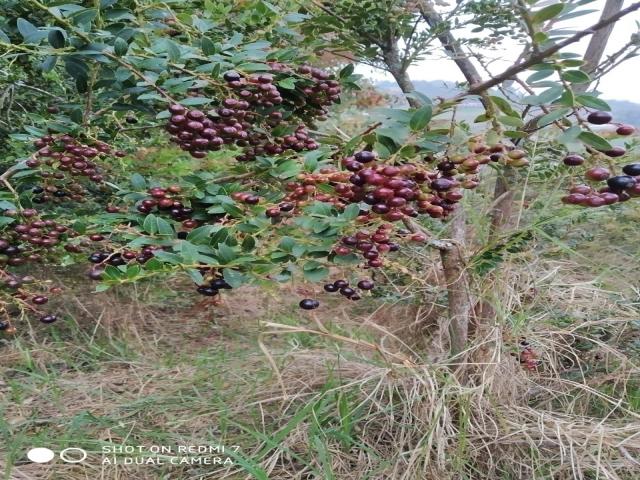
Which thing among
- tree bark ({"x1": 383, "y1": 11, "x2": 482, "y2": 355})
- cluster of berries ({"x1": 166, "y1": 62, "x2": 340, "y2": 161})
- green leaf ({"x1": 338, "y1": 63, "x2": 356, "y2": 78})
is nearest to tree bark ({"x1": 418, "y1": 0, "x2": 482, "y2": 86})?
tree bark ({"x1": 383, "y1": 11, "x2": 482, "y2": 355})

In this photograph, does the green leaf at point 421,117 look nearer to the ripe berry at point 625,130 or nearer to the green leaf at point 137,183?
the ripe berry at point 625,130

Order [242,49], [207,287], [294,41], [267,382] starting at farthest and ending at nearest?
1. [294,41]
2. [267,382]
3. [242,49]
4. [207,287]

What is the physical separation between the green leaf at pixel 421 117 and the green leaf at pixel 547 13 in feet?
0.74

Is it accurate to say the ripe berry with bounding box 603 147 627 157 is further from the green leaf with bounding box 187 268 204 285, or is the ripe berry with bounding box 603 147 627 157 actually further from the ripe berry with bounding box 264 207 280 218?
the green leaf with bounding box 187 268 204 285

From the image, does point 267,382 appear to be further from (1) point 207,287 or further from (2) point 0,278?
(2) point 0,278

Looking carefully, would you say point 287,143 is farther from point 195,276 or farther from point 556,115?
point 556,115

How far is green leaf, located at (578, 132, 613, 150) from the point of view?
35.4 inches

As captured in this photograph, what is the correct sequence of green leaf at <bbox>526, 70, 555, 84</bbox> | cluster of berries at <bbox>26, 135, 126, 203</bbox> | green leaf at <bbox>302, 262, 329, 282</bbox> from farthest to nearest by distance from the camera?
cluster of berries at <bbox>26, 135, 126, 203</bbox>
green leaf at <bbox>302, 262, 329, 282</bbox>
green leaf at <bbox>526, 70, 555, 84</bbox>

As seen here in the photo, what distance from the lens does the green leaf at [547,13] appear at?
90 centimetres

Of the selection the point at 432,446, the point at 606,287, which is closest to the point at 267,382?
the point at 432,446

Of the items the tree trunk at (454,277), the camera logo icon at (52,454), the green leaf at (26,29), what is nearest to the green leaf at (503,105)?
the tree trunk at (454,277)

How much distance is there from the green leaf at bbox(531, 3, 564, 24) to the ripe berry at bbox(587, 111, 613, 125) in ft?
0.57

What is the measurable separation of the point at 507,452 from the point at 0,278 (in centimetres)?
145

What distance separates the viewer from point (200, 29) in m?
1.53
